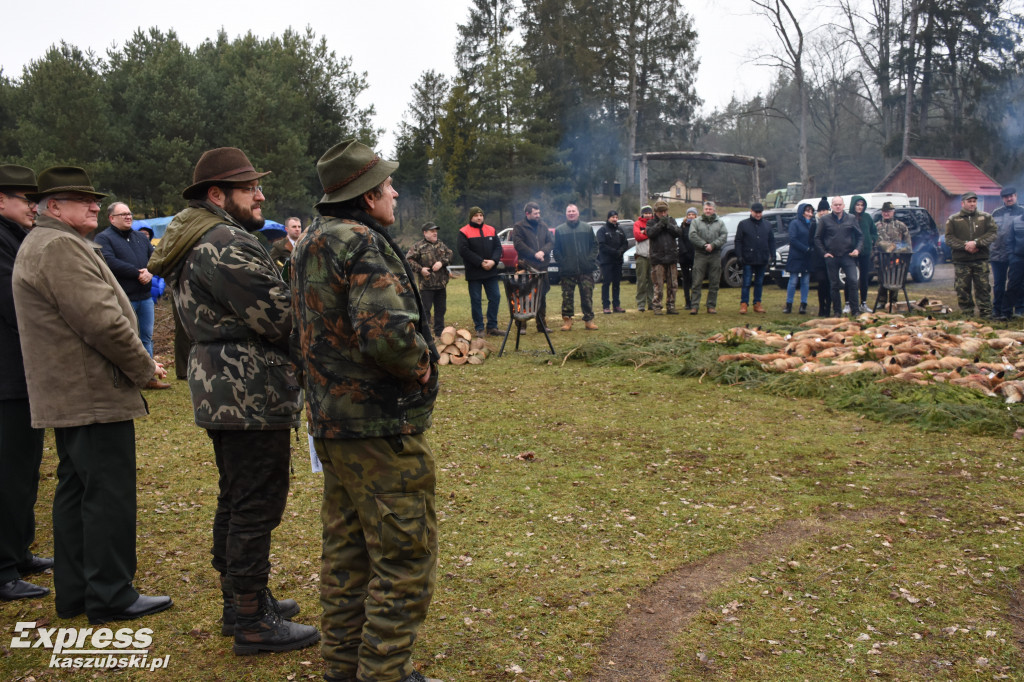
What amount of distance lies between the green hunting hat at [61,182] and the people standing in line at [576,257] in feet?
30.5

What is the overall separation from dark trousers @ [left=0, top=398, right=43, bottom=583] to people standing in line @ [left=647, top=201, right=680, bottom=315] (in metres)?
11.1

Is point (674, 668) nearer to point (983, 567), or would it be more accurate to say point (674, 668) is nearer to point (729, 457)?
point (983, 567)

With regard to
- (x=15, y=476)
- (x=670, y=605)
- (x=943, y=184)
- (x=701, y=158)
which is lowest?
(x=670, y=605)

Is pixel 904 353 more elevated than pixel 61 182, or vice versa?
pixel 61 182

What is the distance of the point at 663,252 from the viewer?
45.7 ft

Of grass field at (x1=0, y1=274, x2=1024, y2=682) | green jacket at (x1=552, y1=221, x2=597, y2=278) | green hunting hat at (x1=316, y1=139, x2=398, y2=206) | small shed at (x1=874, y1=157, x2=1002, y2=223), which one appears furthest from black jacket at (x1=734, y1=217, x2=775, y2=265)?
small shed at (x1=874, y1=157, x2=1002, y2=223)

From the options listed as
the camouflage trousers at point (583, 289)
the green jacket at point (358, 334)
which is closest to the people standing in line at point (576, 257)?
the camouflage trousers at point (583, 289)

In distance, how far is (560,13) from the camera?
42406 mm

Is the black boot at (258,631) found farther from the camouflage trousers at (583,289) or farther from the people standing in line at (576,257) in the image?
the camouflage trousers at (583,289)

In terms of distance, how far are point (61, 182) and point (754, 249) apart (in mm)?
12076

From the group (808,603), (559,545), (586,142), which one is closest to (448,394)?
(559,545)

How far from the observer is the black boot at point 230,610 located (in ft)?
11.3

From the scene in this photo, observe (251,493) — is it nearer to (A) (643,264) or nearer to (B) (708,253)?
(B) (708,253)

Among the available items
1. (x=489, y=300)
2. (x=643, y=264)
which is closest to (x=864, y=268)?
(x=643, y=264)
